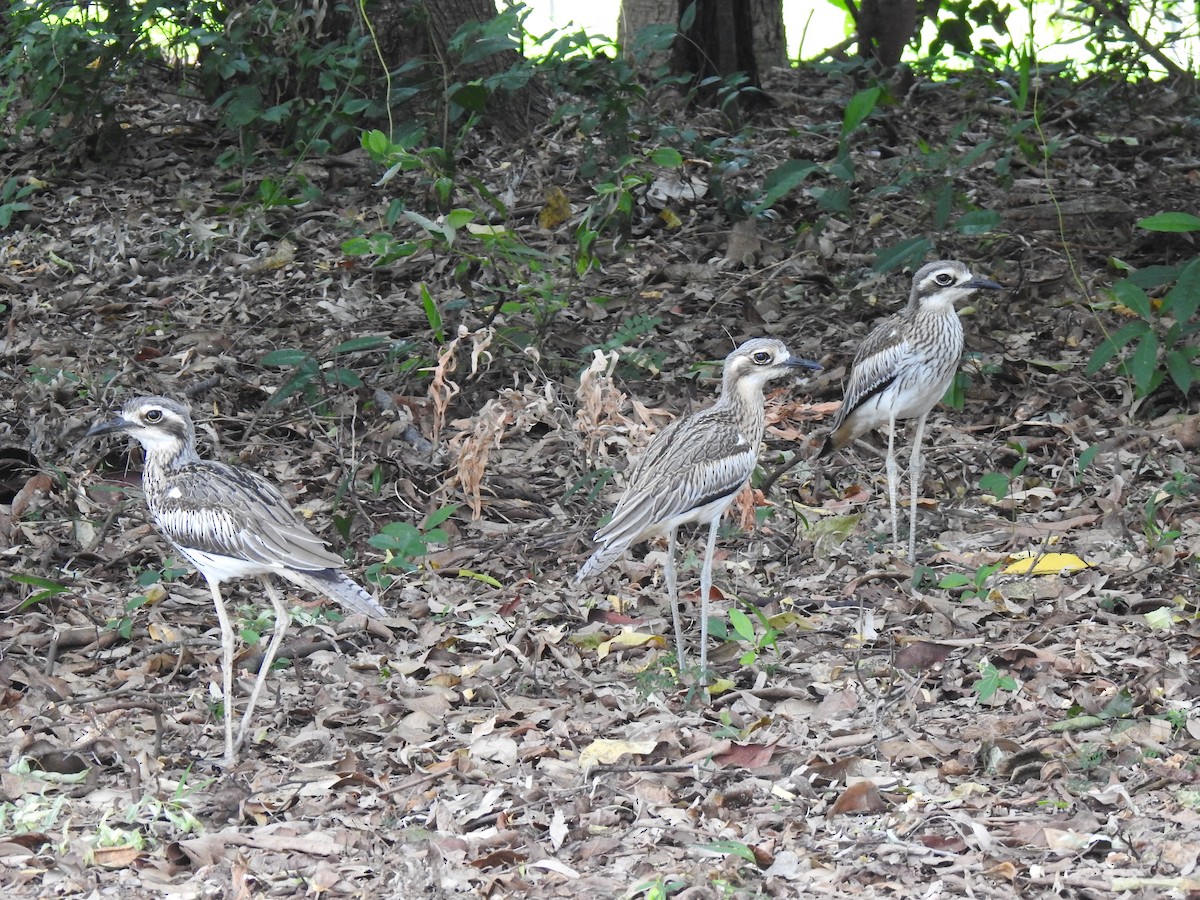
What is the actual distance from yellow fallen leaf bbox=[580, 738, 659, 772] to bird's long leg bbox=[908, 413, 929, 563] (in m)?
2.08

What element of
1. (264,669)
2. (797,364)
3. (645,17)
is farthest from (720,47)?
(264,669)

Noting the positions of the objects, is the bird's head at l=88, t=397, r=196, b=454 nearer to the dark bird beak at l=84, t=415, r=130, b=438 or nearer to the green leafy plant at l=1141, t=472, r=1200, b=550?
the dark bird beak at l=84, t=415, r=130, b=438

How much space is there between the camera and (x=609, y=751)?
5004mm

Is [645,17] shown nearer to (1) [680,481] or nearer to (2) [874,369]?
(2) [874,369]

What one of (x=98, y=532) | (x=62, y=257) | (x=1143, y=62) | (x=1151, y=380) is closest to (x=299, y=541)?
(x=98, y=532)

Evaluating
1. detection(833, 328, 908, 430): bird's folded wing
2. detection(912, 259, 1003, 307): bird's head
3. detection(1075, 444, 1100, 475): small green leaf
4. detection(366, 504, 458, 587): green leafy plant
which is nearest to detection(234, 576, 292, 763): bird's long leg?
detection(366, 504, 458, 587): green leafy plant

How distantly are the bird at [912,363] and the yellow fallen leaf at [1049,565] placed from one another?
71 cm

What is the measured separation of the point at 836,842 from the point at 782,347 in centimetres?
241

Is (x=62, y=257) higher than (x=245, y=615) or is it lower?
higher

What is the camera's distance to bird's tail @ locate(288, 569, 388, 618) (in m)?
5.29

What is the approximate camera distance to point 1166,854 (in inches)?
165

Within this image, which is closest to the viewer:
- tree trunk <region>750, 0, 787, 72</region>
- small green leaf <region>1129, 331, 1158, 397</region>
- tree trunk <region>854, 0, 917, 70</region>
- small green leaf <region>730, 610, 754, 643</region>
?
small green leaf <region>730, 610, 754, 643</region>

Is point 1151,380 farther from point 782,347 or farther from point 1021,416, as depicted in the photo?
point 782,347

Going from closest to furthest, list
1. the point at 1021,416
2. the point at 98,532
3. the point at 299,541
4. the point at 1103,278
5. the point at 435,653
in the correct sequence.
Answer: the point at 299,541
the point at 435,653
the point at 98,532
the point at 1021,416
the point at 1103,278
